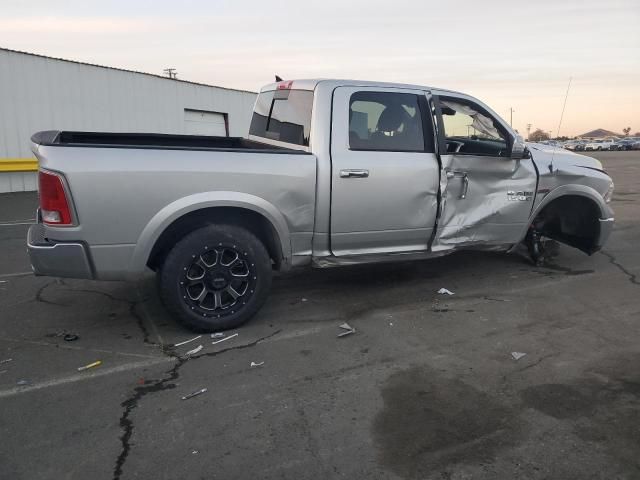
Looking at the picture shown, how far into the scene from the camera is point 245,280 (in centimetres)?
437

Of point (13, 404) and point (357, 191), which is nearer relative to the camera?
point (13, 404)

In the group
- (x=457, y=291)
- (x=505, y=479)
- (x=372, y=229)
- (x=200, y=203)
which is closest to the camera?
(x=505, y=479)

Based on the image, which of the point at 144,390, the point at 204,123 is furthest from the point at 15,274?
the point at 204,123

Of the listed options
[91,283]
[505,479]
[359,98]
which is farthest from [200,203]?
[505,479]

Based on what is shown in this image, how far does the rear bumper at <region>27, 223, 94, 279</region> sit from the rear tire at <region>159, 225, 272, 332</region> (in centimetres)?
56

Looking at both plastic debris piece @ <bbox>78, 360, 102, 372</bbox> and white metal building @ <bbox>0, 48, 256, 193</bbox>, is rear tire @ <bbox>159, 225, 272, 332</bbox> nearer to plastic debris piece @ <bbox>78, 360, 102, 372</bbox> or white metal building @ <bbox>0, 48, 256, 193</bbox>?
plastic debris piece @ <bbox>78, 360, 102, 372</bbox>

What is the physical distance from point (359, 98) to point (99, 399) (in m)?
3.20

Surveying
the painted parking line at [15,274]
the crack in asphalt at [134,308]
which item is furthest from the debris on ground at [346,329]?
the painted parking line at [15,274]

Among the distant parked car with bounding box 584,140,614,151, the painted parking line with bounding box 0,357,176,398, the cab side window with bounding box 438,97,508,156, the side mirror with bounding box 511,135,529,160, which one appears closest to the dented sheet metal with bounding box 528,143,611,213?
the side mirror with bounding box 511,135,529,160

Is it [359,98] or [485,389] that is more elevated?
[359,98]

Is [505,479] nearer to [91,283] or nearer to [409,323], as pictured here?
[409,323]

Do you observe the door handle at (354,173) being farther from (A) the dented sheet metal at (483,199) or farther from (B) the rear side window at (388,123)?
(A) the dented sheet metal at (483,199)

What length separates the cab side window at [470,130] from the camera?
5.17m

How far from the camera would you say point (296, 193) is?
14.4 feet
